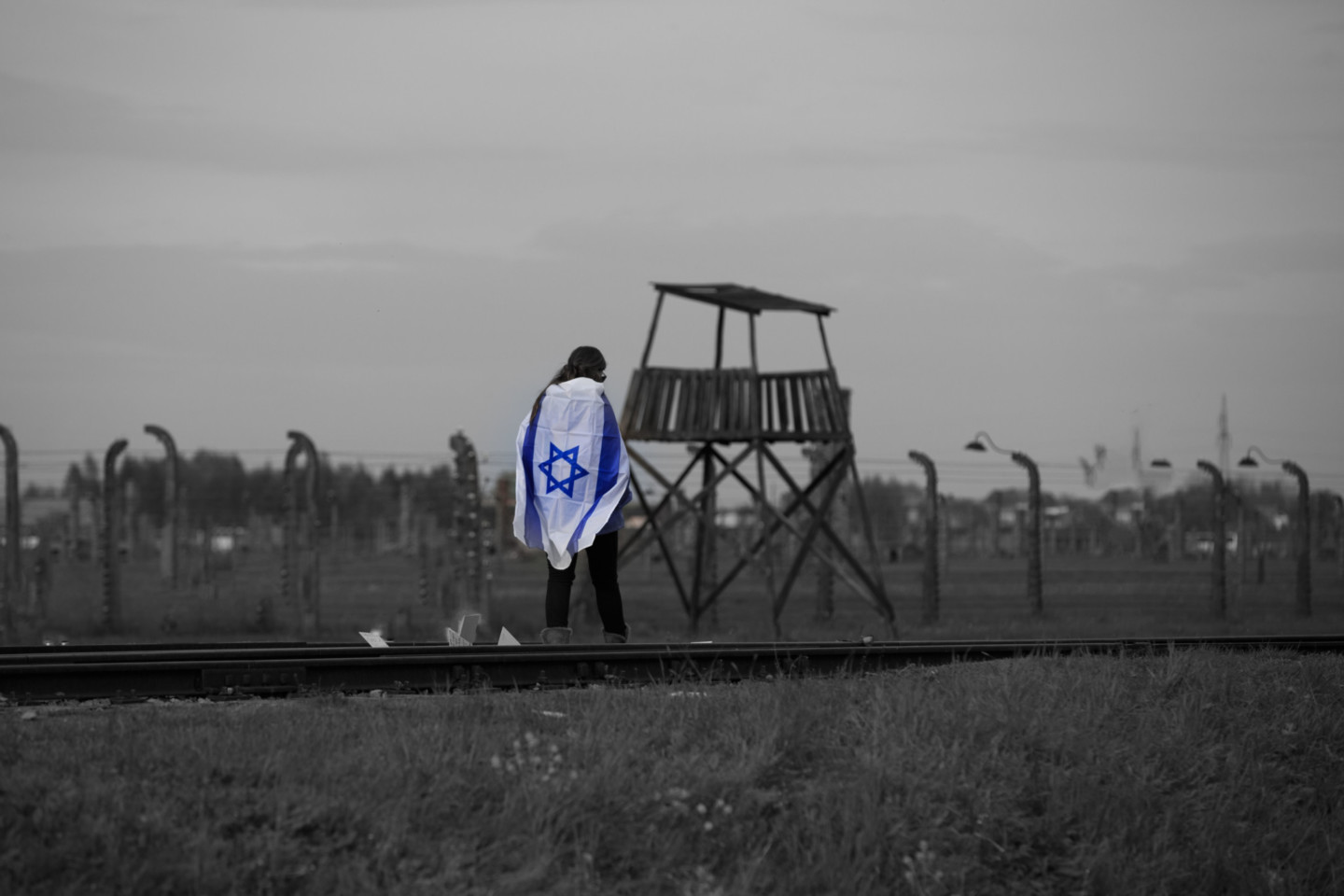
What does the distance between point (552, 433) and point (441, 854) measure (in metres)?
4.82

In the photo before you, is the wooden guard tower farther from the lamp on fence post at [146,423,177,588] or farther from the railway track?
the railway track

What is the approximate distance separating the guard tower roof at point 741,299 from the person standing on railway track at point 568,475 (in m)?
8.93

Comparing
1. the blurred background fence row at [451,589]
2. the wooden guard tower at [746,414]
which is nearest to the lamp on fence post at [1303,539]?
the blurred background fence row at [451,589]

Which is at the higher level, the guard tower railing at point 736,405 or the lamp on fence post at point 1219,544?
the guard tower railing at point 736,405

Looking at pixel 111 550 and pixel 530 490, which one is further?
pixel 111 550

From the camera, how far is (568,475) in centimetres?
1016

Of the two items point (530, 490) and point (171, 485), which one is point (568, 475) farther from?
point (171, 485)

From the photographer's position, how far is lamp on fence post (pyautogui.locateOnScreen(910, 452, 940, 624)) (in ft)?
69.4

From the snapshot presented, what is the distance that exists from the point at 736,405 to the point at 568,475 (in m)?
9.90

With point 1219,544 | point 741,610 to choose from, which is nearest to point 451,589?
point 741,610

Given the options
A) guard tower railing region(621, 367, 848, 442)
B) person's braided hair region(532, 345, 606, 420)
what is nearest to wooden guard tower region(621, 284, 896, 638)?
guard tower railing region(621, 367, 848, 442)

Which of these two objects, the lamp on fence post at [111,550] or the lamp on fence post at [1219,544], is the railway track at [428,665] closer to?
the lamp on fence post at [111,550]

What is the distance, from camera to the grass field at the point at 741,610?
62.1 ft

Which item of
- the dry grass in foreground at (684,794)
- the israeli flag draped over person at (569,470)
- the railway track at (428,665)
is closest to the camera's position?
the dry grass in foreground at (684,794)
